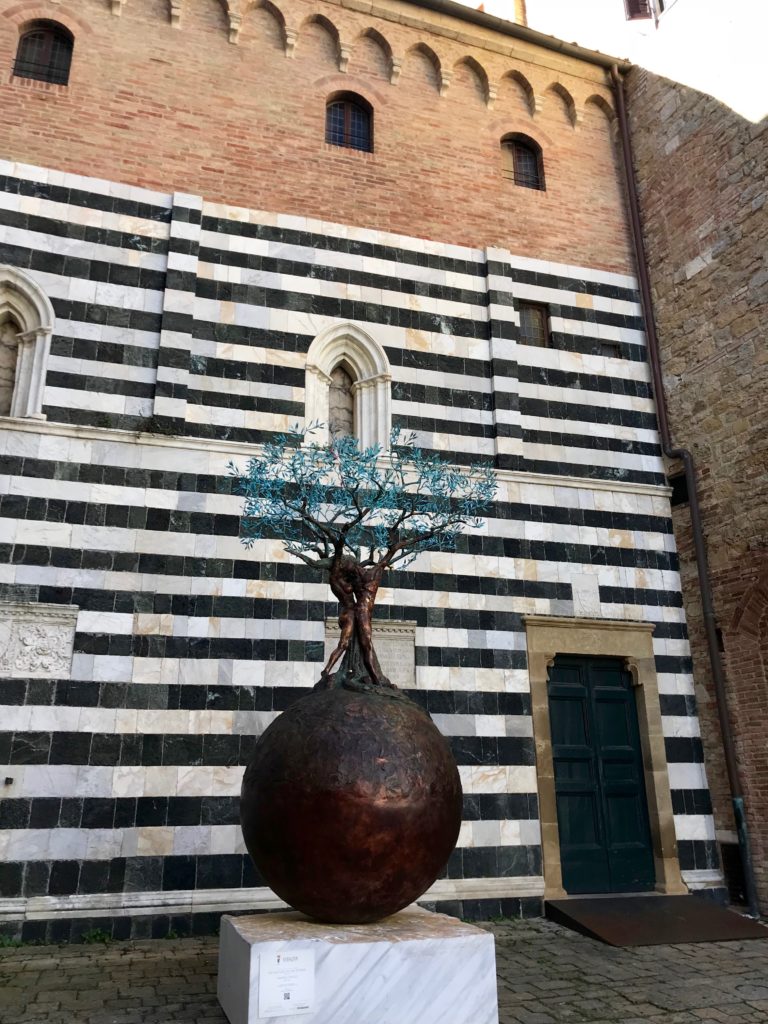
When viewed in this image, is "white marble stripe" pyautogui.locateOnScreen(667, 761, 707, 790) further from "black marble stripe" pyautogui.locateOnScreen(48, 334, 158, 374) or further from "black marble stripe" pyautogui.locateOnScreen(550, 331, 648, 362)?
"black marble stripe" pyautogui.locateOnScreen(48, 334, 158, 374)

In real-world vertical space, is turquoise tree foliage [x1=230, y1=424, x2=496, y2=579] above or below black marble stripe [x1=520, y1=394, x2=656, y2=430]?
below

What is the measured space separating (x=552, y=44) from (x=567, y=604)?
8.74 meters

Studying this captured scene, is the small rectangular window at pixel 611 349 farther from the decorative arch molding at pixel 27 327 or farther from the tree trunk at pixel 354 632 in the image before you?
the decorative arch molding at pixel 27 327

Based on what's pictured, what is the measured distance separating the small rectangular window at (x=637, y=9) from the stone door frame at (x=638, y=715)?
1078cm

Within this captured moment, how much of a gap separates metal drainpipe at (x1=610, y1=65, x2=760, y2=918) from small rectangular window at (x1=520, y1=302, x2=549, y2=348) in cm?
151

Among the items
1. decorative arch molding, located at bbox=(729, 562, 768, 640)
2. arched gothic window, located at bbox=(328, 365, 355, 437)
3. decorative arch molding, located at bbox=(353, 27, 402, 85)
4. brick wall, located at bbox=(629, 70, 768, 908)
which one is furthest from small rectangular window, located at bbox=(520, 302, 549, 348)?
decorative arch molding, located at bbox=(729, 562, 768, 640)

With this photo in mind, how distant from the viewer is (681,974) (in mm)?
6621

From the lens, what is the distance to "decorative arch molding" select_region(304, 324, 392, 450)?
10.1m

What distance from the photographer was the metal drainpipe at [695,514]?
30.6 feet

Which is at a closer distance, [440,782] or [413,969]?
[413,969]

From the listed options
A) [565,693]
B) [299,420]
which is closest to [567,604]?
[565,693]

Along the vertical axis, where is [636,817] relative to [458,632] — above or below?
below

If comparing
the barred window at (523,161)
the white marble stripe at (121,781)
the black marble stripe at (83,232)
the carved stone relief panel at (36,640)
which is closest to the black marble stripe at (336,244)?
the black marble stripe at (83,232)

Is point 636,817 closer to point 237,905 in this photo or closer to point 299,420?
point 237,905
